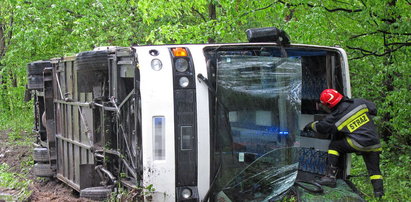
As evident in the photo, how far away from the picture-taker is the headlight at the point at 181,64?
4.87 m

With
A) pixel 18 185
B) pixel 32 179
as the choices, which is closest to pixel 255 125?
pixel 18 185

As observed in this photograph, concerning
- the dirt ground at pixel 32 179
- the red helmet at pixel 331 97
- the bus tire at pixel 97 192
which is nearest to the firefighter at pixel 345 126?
the red helmet at pixel 331 97

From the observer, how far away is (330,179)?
5570 millimetres

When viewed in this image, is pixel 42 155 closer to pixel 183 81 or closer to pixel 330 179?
pixel 183 81

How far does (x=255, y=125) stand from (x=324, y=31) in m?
4.77

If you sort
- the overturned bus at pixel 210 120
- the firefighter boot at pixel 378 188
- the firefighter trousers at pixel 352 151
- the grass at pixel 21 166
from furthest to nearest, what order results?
1. the grass at pixel 21 166
2. the firefighter boot at pixel 378 188
3. the firefighter trousers at pixel 352 151
4. the overturned bus at pixel 210 120

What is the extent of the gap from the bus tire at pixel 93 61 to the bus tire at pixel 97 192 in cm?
139

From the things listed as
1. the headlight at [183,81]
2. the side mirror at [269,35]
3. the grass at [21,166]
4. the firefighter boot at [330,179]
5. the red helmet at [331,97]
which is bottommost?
the grass at [21,166]

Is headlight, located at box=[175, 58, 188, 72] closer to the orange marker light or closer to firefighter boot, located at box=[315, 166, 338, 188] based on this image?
the orange marker light

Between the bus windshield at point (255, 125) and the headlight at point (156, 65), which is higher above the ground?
the headlight at point (156, 65)

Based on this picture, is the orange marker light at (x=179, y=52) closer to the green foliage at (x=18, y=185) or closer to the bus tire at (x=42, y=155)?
the green foliage at (x=18, y=185)

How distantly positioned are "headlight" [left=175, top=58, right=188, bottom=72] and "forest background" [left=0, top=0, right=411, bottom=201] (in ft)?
9.46

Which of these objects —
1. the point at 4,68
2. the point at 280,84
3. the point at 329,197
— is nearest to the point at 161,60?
the point at 280,84

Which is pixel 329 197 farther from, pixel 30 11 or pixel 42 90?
pixel 30 11
